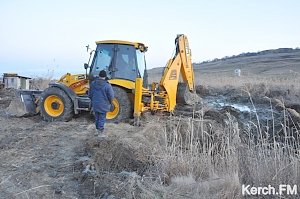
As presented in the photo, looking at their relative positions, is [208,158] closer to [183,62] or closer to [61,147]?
[61,147]

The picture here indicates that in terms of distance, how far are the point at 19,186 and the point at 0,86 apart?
613 inches

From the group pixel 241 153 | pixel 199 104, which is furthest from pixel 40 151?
pixel 199 104

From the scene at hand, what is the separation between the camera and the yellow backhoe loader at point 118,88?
34.1 ft

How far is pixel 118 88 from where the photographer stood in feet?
34.3

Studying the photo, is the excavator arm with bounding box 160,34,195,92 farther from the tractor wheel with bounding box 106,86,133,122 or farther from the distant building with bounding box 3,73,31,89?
the distant building with bounding box 3,73,31,89

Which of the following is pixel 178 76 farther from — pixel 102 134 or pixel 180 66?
pixel 102 134

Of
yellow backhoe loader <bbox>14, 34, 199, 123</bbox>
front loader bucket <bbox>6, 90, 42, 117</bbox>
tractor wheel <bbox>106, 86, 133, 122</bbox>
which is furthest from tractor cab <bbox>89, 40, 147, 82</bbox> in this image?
front loader bucket <bbox>6, 90, 42, 117</bbox>

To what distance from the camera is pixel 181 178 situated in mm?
5066

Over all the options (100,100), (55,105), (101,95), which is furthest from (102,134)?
(55,105)

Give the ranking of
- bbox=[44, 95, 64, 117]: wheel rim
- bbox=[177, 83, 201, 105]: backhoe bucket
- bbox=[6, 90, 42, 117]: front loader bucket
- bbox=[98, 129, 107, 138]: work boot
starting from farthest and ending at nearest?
bbox=[177, 83, 201, 105]: backhoe bucket → bbox=[6, 90, 42, 117]: front loader bucket → bbox=[44, 95, 64, 117]: wheel rim → bbox=[98, 129, 107, 138]: work boot

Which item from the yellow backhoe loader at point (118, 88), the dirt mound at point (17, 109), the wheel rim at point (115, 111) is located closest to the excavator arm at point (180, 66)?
the yellow backhoe loader at point (118, 88)

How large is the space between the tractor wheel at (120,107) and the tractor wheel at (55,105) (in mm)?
1082

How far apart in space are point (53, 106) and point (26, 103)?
1203 millimetres

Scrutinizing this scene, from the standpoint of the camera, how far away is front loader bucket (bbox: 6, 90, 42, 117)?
37.2 feet
